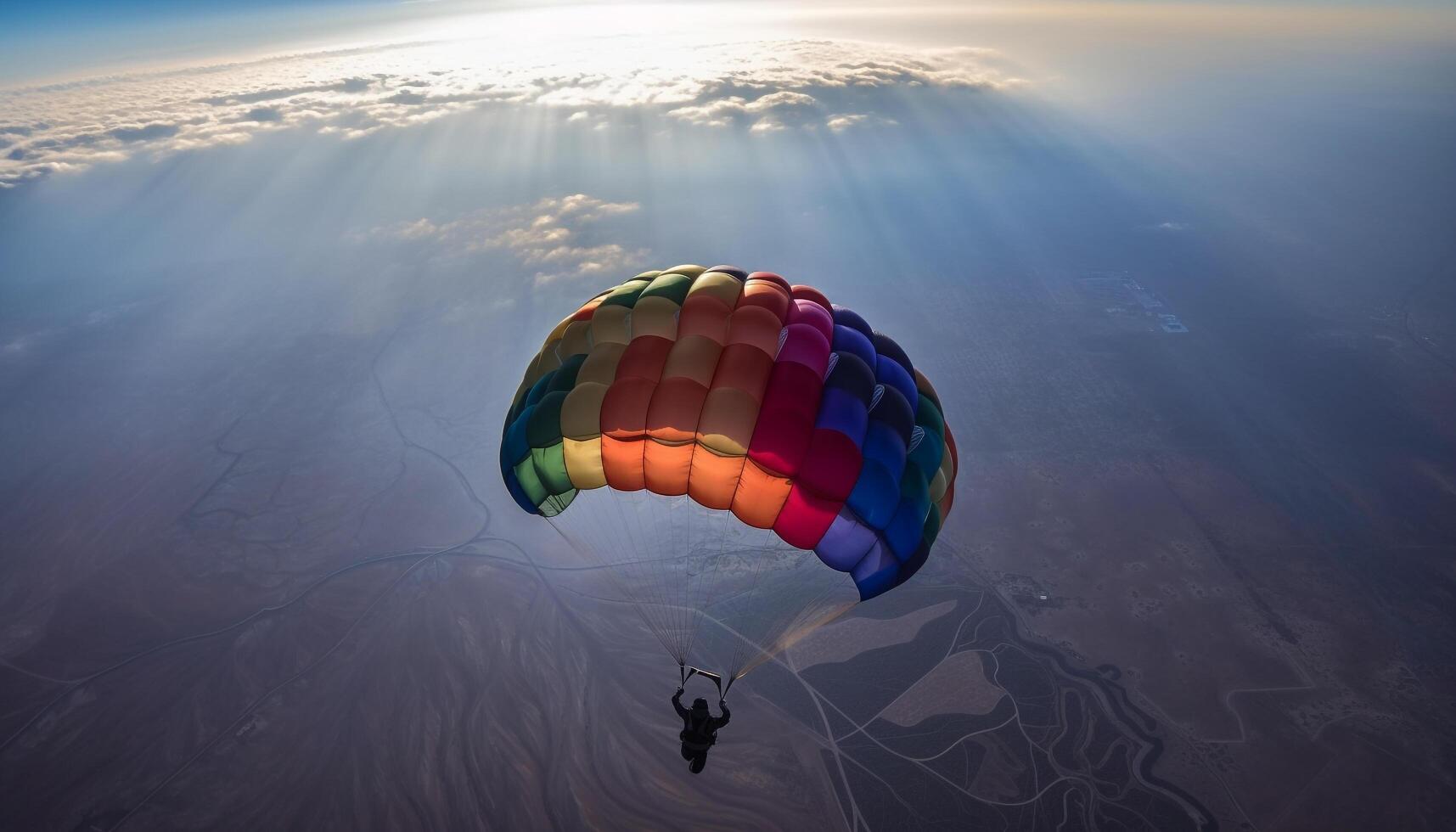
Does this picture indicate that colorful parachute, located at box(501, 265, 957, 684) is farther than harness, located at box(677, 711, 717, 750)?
No

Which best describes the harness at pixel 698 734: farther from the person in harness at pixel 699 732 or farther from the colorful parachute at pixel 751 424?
the colorful parachute at pixel 751 424

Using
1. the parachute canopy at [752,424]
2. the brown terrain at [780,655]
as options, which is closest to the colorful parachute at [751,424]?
the parachute canopy at [752,424]

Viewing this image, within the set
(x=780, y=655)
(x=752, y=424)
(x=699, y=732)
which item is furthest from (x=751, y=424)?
(x=780, y=655)

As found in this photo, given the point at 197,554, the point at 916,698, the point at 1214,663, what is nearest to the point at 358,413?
the point at 197,554

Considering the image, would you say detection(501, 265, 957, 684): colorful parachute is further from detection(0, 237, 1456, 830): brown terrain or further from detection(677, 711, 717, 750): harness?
detection(0, 237, 1456, 830): brown terrain

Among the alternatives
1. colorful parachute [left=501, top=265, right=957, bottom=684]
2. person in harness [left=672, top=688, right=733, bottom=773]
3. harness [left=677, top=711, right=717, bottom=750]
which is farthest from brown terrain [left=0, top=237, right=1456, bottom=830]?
colorful parachute [left=501, top=265, right=957, bottom=684]

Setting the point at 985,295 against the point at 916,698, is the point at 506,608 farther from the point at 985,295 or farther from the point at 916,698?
the point at 985,295
